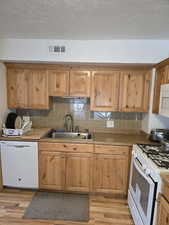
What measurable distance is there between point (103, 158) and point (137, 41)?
1.88 metres

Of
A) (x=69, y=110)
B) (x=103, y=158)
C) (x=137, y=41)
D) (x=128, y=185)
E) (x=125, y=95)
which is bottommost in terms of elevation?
(x=128, y=185)

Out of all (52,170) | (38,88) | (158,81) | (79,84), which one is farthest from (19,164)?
(158,81)

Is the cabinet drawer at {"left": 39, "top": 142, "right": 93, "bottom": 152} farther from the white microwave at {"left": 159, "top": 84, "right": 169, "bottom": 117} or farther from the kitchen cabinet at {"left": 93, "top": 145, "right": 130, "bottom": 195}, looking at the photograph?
the white microwave at {"left": 159, "top": 84, "right": 169, "bottom": 117}

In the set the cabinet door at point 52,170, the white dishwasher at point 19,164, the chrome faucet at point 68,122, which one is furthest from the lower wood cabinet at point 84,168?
the chrome faucet at point 68,122

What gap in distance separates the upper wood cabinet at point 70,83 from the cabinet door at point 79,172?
1.05 metres

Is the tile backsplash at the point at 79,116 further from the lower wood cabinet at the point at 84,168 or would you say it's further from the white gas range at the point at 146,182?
the white gas range at the point at 146,182

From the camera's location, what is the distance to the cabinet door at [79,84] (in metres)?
2.41

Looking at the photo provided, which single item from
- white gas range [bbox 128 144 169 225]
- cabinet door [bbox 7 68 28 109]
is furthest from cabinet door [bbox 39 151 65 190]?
white gas range [bbox 128 144 169 225]

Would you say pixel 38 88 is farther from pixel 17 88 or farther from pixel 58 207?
pixel 58 207

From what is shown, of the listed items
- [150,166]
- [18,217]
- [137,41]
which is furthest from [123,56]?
[18,217]

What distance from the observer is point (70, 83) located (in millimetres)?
2436

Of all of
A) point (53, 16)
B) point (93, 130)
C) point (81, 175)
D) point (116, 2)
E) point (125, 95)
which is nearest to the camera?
point (116, 2)

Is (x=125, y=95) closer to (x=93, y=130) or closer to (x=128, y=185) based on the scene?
(x=93, y=130)

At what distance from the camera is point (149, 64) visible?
Result: 2.22m
